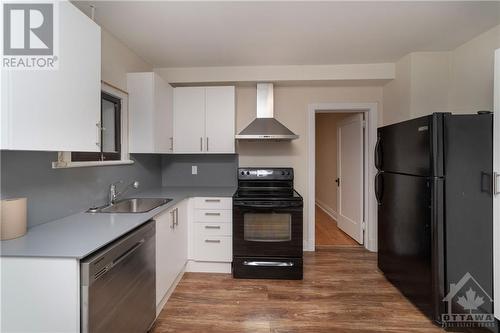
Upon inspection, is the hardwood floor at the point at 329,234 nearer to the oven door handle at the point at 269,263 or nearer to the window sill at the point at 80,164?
the oven door handle at the point at 269,263

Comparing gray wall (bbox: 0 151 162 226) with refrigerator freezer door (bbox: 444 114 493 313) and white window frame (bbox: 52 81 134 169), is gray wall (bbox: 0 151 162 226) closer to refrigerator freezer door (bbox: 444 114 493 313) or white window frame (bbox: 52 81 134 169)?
white window frame (bbox: 52 81 134 169)

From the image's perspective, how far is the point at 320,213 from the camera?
5312 millimetres

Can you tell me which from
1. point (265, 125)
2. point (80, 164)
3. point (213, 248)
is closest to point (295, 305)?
point (213, 248)

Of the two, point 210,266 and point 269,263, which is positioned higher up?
point 269,263

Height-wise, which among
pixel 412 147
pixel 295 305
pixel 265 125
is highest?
pixel 265 125

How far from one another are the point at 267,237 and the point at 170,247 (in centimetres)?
100

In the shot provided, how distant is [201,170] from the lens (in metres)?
3.37

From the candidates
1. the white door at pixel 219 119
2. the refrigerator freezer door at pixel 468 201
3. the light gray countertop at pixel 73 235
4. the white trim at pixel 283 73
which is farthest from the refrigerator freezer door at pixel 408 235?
the light gray countertop at pixel 73 235

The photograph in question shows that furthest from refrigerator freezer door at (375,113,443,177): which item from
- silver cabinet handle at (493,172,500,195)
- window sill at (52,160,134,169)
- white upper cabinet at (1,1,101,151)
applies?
window sill at (52,160,134,169)

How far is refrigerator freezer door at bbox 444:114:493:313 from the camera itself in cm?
174

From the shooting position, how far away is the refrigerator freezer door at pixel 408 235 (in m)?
1.87

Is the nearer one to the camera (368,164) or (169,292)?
(169,292)

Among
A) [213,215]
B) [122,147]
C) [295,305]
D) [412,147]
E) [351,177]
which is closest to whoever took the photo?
[412,147]

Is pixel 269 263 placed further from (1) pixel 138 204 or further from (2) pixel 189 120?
(2) pixel 189 120
